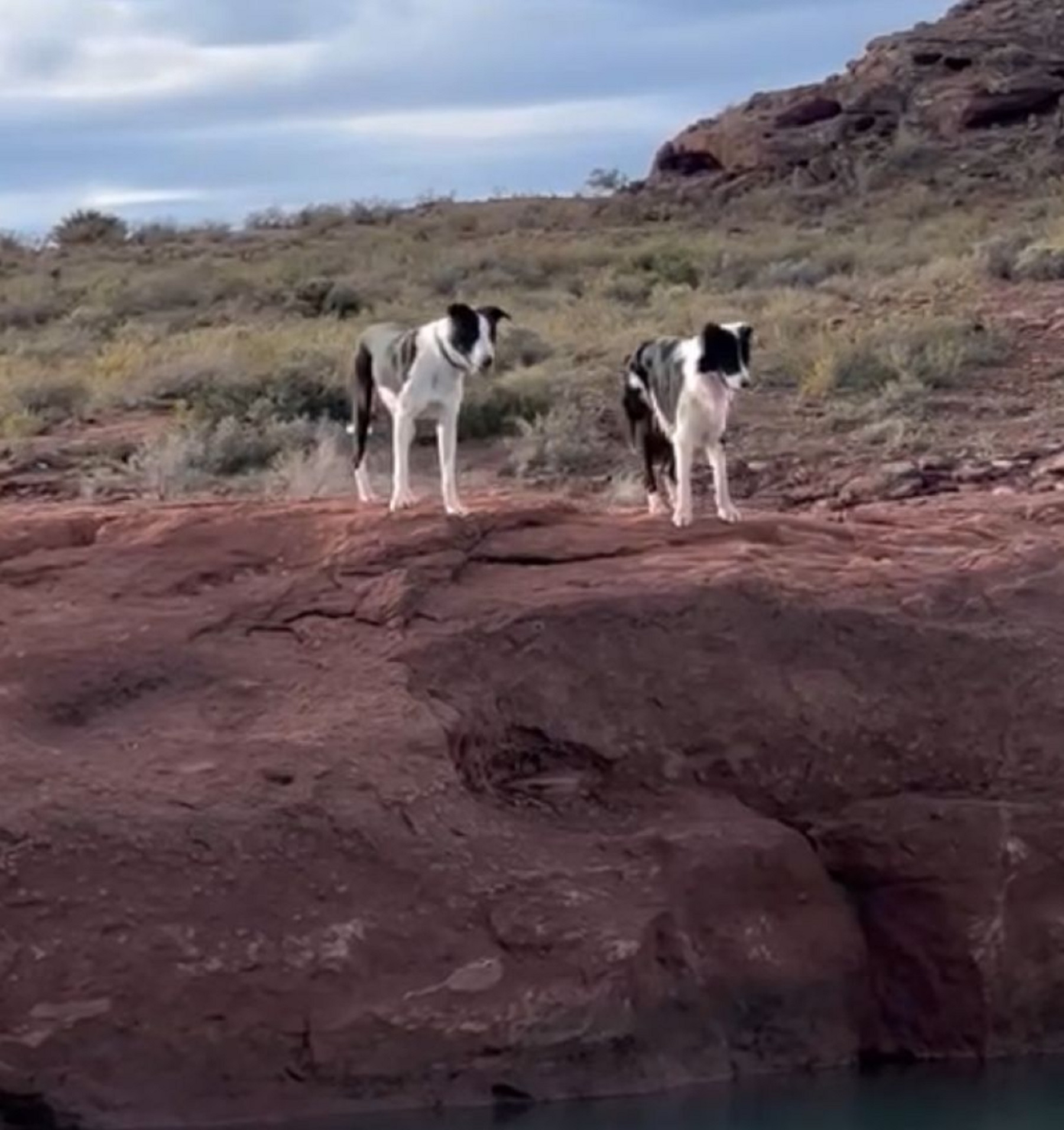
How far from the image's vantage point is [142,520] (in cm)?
1110

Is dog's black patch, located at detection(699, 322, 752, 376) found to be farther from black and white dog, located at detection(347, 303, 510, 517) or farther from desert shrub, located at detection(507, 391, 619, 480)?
desert shrub, located at detection(507, 391, 619, 480)

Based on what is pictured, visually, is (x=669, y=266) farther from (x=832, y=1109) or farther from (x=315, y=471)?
(x=832, y=1109)

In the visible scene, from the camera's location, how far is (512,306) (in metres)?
29.6

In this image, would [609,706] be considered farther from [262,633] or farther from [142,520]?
[142,520]

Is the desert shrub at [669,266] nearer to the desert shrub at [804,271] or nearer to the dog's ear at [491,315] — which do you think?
the desert shrub at [804,271]

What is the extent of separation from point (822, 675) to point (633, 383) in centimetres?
238

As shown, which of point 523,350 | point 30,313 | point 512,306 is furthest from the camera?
point 30,313

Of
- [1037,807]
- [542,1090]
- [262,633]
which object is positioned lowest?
[542,1090]

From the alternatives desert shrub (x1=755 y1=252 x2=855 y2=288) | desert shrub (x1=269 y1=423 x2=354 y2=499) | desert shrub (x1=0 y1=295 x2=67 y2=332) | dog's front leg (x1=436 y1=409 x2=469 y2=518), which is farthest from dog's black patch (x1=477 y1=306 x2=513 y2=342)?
desert shrub (x1=0 y1=295 x2=67 y2=332)

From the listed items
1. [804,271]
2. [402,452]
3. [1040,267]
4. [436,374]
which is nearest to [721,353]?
[436,374]

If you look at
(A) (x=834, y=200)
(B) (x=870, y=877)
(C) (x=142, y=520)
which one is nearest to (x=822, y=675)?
(B) (x=870, y=877)

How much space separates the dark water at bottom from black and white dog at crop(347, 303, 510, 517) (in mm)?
2626

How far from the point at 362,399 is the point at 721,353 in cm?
189

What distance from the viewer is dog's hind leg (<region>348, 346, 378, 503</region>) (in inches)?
490
